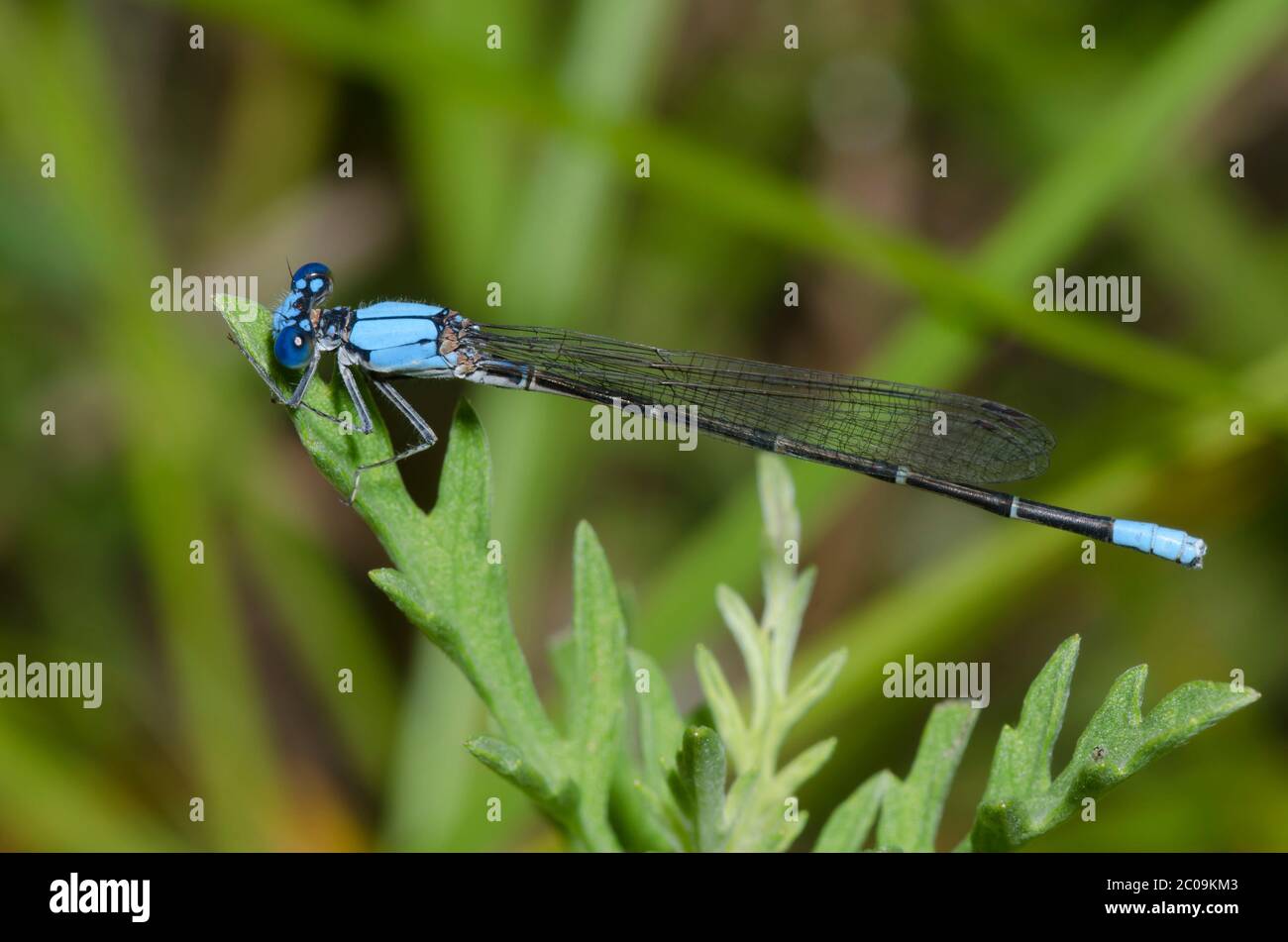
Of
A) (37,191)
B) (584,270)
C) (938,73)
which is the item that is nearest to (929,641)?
(584,270)

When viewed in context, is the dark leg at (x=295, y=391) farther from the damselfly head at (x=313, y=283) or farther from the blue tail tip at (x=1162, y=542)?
the blue tail tip at (x=1162, y=542)

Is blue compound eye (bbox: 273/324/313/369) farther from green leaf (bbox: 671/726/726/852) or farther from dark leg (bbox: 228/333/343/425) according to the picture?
green leaf (bbox: 671/726/726/852)

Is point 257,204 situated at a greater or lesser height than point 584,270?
greater

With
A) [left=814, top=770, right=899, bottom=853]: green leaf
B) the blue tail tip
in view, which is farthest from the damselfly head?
the blue tail tip

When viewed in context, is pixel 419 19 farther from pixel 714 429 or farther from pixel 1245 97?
pixel 1245 97

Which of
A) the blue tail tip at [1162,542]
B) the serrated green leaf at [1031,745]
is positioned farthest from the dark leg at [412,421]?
the blue tail tip at [1162,542]
